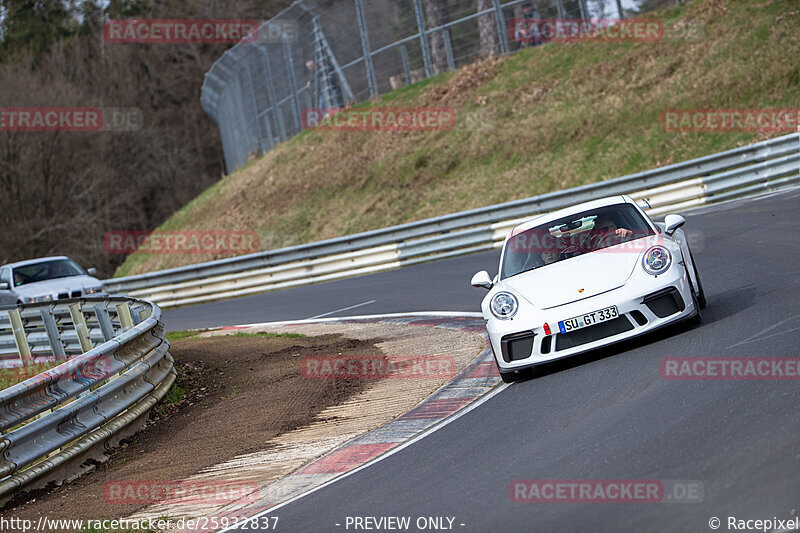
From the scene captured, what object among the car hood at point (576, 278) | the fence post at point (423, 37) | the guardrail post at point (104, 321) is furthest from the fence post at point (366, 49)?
the car hood at point (576, 278)

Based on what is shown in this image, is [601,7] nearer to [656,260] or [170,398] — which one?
[170,398]

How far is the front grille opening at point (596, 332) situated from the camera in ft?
24.2

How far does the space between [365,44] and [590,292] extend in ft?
77.5

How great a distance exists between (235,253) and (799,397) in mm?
25647

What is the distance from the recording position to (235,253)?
98.2 ft

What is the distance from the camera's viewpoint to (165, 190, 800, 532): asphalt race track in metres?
4.40

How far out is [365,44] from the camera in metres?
29.8

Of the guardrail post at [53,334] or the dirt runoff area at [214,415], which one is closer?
the dirt runoff area at [214,415]

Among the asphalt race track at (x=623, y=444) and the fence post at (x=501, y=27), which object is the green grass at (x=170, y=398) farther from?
the fence post at (x=501, y=27)

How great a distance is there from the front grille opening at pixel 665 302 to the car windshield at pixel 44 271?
15593 millimetres

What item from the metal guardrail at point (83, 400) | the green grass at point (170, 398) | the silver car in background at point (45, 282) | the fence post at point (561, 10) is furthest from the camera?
the fence post at point (561, 10)

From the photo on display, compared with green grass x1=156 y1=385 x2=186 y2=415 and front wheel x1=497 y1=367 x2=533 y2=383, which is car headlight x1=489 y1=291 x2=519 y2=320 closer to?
front wheel x1=497 y1=367 x2=533 y2=383

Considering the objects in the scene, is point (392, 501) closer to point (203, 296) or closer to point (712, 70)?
point (203, 296)

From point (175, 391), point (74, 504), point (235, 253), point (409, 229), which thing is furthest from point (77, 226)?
point (74, 504)
